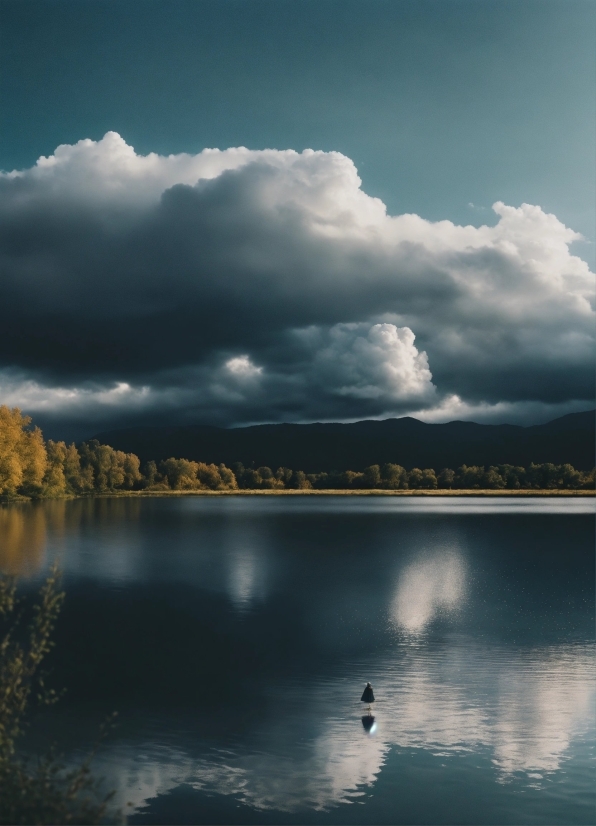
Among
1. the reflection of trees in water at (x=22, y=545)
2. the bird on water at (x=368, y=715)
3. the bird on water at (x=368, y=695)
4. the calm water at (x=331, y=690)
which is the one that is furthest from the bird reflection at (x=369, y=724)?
the reflection of trees in water at (x=22, y=545)

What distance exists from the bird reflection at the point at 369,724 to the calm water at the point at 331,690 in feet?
0.51

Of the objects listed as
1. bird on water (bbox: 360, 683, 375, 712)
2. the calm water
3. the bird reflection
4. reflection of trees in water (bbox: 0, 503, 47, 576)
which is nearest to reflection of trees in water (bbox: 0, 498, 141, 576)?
reflection of trees in water (bbox: 0, 503, 47, 576)

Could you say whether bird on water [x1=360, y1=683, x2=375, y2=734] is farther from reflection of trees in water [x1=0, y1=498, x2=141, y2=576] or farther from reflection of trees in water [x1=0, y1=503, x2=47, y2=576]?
reflection of trees in water [x1=0, y1=503, x2=47, y2=576]

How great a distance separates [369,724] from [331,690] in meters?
3.81

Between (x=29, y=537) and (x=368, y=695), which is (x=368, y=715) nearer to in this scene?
(x=368, y=695)

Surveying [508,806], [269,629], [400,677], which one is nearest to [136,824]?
[508,806]

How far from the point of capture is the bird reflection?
1944cm

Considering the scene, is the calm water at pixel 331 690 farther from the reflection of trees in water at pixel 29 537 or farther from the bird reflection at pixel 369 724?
the reflection of trees in water at pixel 29 537

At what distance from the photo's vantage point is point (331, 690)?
2336 cm

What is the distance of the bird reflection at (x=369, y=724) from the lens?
63.8 ft

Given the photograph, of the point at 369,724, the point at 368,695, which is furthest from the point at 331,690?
the point at 369,724

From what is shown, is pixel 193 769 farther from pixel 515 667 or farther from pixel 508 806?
pixel 515 667

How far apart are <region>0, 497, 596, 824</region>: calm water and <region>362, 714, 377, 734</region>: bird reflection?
15 cm

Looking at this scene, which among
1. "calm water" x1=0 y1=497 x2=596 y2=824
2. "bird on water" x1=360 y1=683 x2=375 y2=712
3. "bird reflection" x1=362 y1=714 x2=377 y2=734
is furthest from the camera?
"bird on water" x1=360 y1=683 x2=375 y2=712
